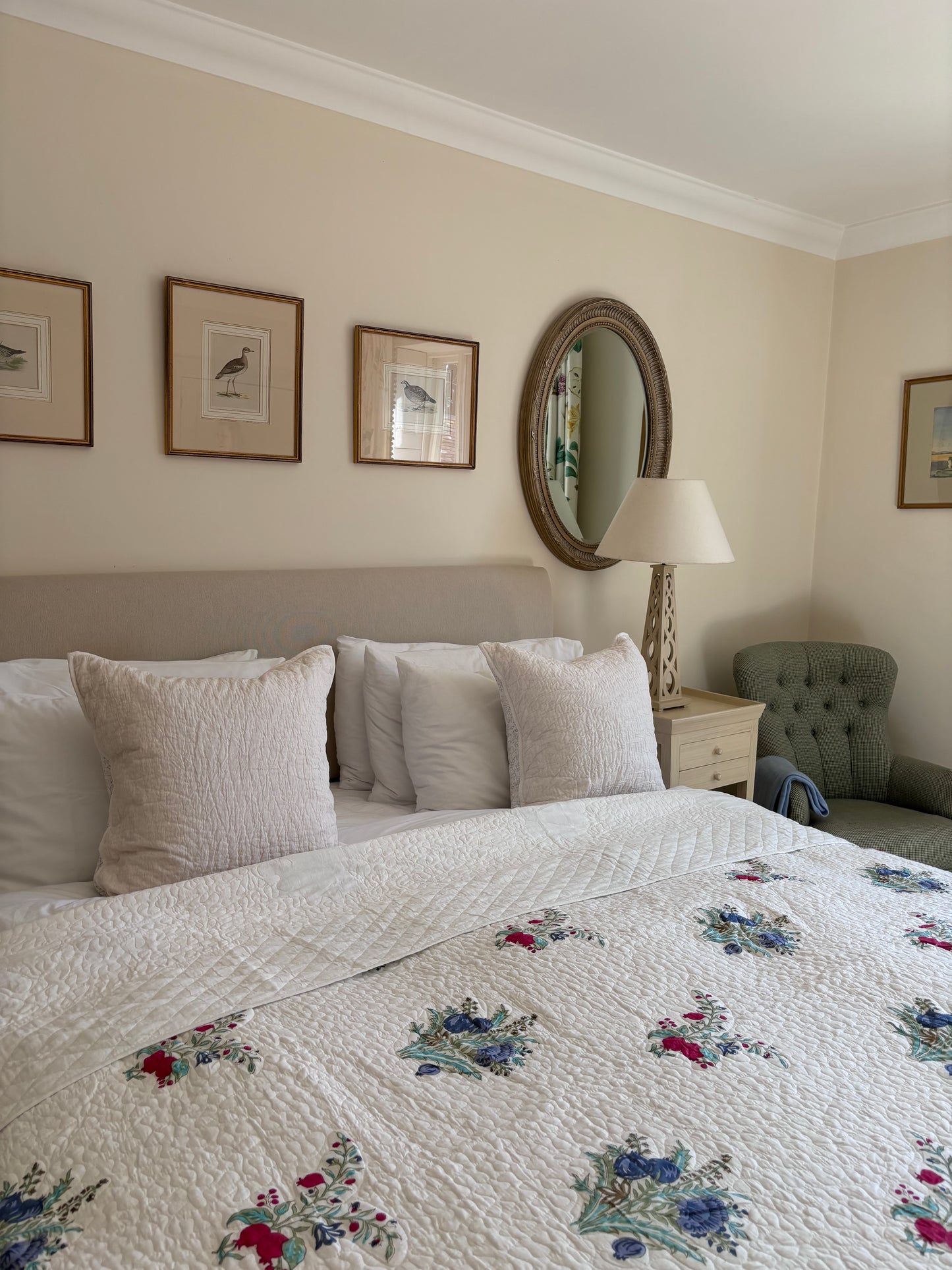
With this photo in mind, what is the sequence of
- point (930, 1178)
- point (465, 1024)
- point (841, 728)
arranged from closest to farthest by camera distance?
1. point (930, 1178)
2. point (465, 1024)
3. point (841, 728)

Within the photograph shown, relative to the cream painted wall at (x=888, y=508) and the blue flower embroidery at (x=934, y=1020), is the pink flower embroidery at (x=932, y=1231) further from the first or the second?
the cream painted wall at (x=888, y=508)

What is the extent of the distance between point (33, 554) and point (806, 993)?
1.90 meters

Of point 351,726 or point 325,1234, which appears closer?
point 325,1234

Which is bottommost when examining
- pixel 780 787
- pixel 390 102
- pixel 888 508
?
pixel 780 787

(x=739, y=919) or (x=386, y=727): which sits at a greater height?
(x=386, y=727)

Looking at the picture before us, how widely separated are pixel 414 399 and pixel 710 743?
1414 millimetres

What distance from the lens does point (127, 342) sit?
228cm

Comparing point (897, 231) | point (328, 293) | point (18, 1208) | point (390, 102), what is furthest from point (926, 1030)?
point (897, 231)

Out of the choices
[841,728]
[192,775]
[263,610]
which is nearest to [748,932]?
[192,775]

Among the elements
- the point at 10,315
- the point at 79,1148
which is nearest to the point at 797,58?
the point at 10,315

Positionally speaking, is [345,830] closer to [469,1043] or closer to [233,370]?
[469,1043]

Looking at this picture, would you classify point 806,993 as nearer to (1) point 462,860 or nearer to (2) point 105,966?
(1) point 462,860

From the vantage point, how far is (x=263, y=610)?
2.43 meters

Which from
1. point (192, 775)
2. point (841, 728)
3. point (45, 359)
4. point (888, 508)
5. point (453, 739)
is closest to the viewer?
point (192, 775)
